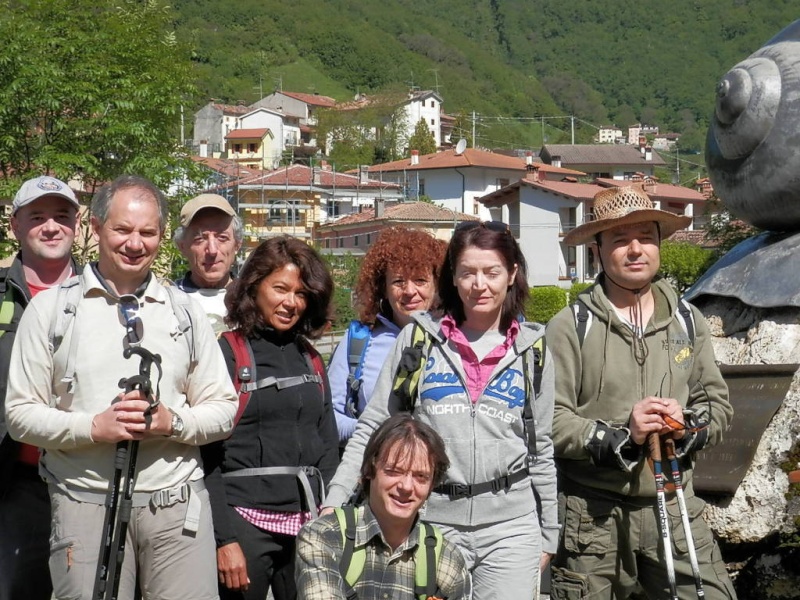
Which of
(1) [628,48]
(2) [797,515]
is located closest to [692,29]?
(1) [628,48]

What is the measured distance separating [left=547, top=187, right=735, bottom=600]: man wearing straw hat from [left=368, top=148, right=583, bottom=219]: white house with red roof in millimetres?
64000

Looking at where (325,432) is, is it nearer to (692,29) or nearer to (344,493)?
(344,493)

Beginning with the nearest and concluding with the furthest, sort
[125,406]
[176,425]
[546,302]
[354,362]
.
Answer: [125,406] < [176,425] < [354,362] < [546,302]

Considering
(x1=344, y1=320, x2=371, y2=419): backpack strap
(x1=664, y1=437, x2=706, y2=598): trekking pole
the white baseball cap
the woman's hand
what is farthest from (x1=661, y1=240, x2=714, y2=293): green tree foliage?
the woman's hand

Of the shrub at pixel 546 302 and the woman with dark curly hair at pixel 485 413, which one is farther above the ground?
the shrub at pixel 546 302

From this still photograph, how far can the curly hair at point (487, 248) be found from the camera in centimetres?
374

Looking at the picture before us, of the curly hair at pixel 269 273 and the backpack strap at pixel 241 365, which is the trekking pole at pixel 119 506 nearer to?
the backpack strap at pixel 241 365

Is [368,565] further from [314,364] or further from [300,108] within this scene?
[300,108]

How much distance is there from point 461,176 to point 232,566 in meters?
66.5

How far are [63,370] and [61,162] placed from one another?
1430cm

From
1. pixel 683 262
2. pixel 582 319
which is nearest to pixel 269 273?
pixel 582 319

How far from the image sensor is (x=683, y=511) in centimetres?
383

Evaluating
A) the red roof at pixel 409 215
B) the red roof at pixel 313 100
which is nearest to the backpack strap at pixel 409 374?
the red roof at pixel 409 215

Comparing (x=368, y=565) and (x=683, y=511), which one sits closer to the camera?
(x=368, y=565)
